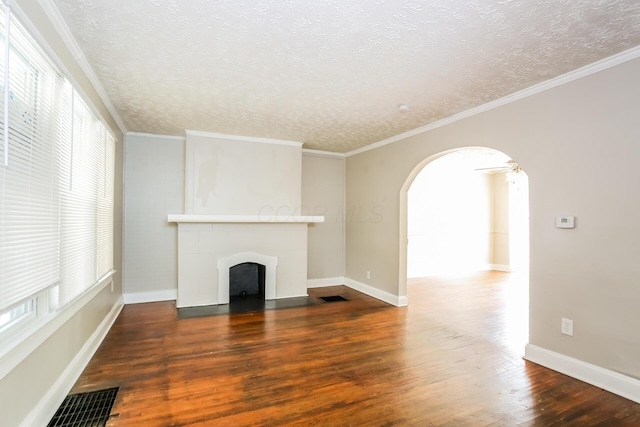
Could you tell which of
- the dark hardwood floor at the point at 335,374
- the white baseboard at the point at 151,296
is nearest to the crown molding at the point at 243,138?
the white baseboard at the point at 151,296

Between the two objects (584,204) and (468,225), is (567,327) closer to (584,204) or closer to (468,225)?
(584,204)

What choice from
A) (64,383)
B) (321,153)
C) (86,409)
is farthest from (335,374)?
(321,153)

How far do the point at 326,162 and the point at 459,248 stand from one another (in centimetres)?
420

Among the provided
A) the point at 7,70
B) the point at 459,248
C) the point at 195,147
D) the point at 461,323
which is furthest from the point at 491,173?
the point at 7,70

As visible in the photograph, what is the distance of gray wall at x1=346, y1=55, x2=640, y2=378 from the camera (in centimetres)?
229

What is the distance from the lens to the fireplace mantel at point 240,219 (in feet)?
14.0

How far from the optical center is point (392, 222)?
15.5 feet

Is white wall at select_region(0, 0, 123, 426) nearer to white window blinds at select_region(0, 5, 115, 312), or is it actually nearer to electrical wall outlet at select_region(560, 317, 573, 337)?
white window blinds at select_region(0, 5, 115, 312)

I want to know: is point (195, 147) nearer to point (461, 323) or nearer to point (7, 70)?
point (7, 70)

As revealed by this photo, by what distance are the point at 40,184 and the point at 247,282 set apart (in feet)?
12.1

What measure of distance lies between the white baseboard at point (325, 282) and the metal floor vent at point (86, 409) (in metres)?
3.67

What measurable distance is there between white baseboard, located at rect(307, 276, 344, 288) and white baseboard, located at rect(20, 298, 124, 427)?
3192 millimetres

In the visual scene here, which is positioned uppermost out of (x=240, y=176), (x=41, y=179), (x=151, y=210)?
(x=240, y=176)

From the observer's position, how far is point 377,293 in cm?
504
